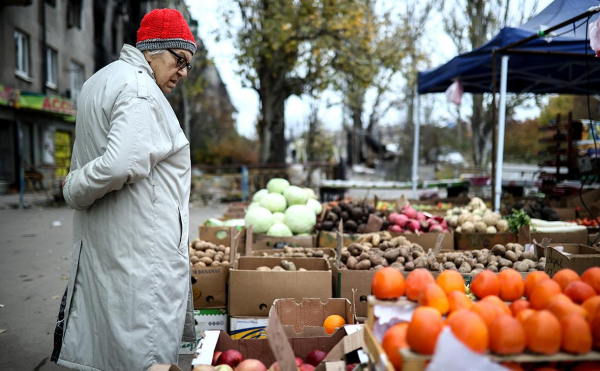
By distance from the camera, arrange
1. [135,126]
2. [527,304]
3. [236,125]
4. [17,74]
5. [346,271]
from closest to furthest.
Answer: [527,304] < [135,126] < [346,271] < [17,74] < [236,125]

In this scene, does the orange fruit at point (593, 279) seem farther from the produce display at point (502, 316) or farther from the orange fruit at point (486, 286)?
the orange fruit at point (486, 286)

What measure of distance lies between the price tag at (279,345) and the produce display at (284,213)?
2999 millimetres

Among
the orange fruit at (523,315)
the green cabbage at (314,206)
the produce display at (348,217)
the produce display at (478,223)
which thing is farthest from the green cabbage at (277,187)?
the orange fruit at (523,315)

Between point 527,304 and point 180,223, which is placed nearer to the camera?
point 527,304

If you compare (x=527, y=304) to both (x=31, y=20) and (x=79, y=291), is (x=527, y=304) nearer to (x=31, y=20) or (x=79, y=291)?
(x=79, y=291)

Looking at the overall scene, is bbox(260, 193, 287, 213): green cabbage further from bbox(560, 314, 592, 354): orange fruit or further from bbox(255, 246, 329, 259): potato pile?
bbox(560, 314, 592, 354): orange fruit

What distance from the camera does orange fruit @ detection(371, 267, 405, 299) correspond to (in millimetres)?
1560

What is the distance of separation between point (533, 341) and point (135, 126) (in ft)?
5.41

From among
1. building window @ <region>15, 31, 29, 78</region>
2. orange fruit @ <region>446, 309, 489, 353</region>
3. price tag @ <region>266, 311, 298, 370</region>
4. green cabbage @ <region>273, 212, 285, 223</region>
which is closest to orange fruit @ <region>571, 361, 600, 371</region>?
orange fruit @ <region>446, 309, 489, 353</region>

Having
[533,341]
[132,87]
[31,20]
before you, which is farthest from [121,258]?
[31,20]

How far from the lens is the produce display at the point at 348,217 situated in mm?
4953

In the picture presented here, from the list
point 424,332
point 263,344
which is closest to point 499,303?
point 424,332

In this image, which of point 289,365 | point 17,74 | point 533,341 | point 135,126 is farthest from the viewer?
point 17,74

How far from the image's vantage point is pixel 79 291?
2.06 m
